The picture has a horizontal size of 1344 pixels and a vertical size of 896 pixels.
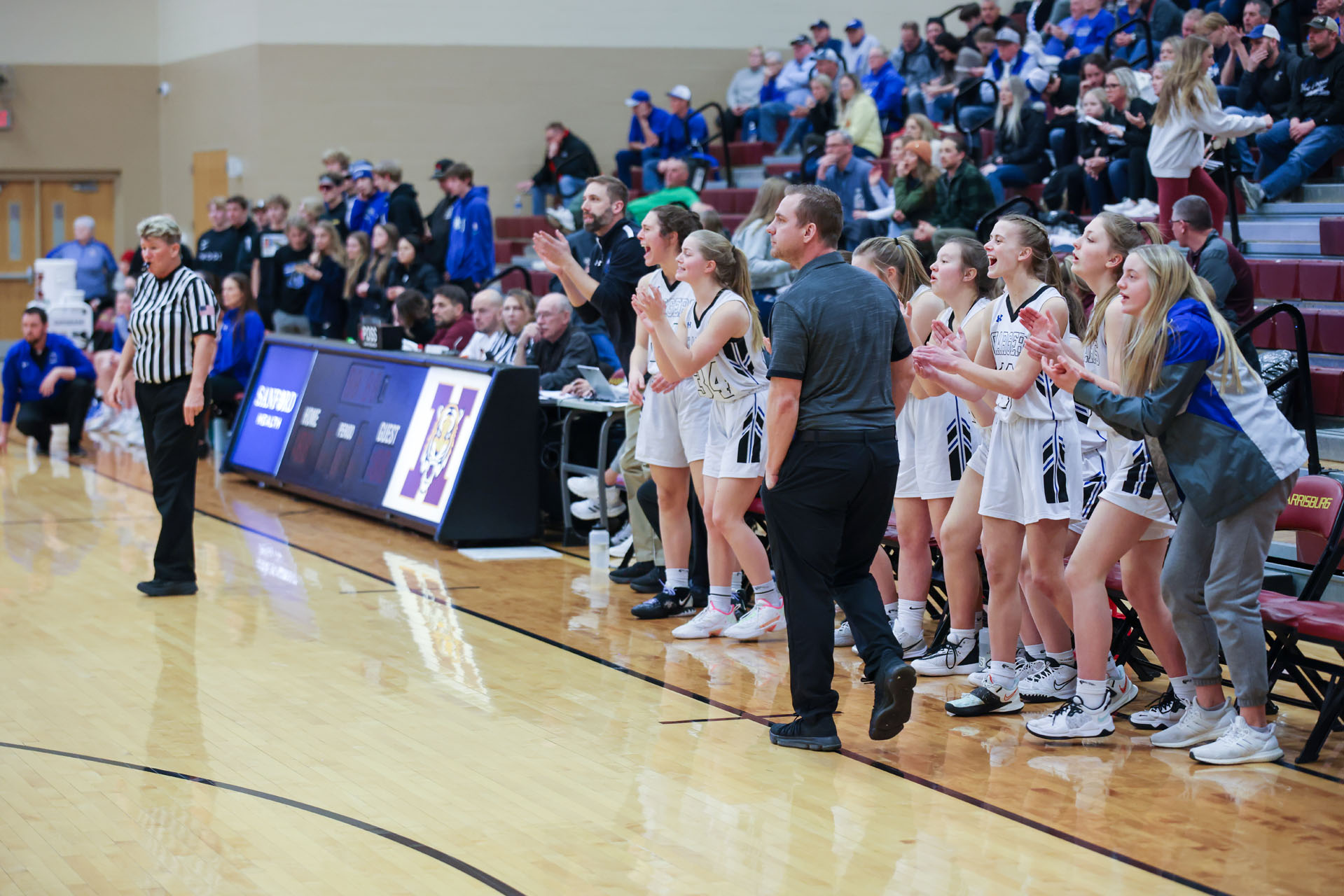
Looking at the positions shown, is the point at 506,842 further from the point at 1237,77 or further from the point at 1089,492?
the point at 1237,77

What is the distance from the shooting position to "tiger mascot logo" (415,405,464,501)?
953cm

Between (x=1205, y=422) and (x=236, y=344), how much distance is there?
987cm

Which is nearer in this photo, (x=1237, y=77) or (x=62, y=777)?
(x=62, y=777)

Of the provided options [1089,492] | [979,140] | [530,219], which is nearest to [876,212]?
[979,140]

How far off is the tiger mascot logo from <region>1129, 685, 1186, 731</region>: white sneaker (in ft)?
16.5

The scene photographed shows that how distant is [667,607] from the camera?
24.8 feet

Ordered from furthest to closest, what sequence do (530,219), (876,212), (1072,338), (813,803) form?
(530,219) < (876,212) < (1072,338) < (813,803)

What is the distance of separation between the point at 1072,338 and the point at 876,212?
647cm

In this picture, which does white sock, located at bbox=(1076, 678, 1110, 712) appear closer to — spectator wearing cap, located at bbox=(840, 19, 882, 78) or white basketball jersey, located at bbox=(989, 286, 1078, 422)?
white basketball jersey, located at bbox=(989, 286, 1078, 422)

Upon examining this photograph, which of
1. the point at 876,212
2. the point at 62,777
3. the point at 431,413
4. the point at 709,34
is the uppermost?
the point at 709,34

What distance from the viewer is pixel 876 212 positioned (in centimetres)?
1192

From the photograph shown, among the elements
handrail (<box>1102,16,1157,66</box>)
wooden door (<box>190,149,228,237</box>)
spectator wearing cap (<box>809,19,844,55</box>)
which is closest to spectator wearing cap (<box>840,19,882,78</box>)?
spectator wearing cap (<box>809,19,844,55</box>)

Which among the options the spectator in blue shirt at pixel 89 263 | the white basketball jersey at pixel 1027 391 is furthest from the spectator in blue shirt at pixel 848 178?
the spectator in blue shirt at pixel 89 263

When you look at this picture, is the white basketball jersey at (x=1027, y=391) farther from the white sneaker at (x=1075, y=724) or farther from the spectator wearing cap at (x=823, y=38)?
the spectator wearing cap at (x=823, y=38)
